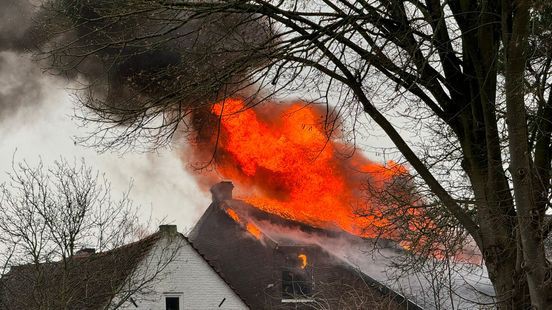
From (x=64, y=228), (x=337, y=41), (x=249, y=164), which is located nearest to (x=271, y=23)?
(x=337, y=41)

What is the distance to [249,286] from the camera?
110 feet

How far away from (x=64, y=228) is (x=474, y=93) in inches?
532

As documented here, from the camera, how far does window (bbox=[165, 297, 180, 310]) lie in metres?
25.1

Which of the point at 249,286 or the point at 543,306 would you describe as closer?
the point at 543,306

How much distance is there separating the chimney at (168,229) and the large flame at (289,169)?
2522mm

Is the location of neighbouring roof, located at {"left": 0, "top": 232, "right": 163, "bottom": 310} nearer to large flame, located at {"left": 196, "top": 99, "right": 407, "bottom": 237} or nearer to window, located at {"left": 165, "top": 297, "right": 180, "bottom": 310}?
window, located at {"left": 165, "top": 297, "right": 180, "bottom": 310}

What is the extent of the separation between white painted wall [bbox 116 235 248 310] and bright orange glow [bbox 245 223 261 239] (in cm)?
709

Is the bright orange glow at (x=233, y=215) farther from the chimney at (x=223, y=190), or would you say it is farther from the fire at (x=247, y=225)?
the chimney at (x=223, y=190)

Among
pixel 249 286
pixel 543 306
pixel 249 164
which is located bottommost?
pixel 543 306

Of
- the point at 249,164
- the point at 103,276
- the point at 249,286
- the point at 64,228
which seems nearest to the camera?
the point at 64,228

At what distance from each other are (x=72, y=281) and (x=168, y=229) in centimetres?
630

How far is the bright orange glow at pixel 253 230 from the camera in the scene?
32.9 metres

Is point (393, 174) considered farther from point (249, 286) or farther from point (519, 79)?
point (249, 286)

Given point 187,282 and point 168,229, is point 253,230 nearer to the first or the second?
point 187,282
